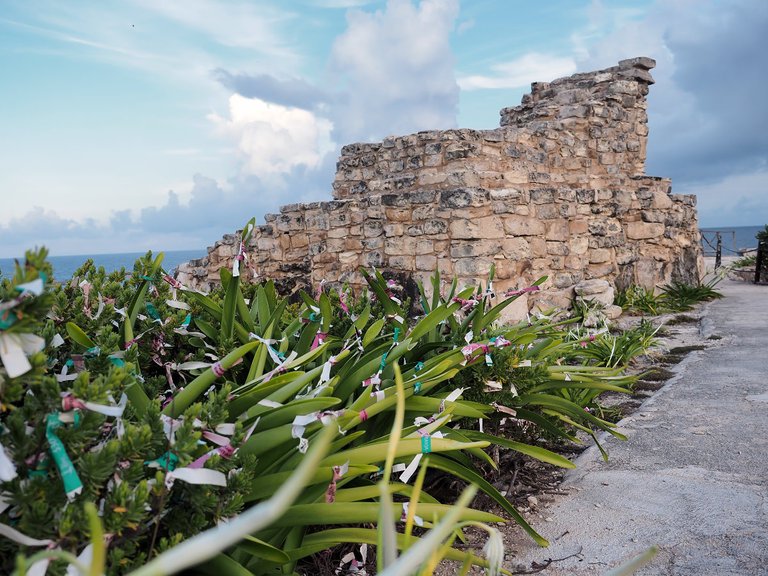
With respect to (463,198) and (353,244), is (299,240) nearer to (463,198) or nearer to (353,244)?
(353,244)

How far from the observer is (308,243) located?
28.1 ft

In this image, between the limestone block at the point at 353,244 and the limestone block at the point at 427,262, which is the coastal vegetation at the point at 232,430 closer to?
the limestone block at the point at 427,262

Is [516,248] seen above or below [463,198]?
below

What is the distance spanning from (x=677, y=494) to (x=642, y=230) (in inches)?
287

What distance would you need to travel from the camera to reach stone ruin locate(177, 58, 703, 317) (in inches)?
278

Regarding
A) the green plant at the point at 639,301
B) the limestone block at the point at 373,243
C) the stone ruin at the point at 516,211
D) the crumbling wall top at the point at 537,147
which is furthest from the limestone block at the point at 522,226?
the green plant at the point at 639,301

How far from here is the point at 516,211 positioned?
23.6 ft

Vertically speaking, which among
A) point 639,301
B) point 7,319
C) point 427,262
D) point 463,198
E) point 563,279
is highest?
point 463,198

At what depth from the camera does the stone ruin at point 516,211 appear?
7070mm

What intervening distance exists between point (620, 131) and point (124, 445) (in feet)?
29.8

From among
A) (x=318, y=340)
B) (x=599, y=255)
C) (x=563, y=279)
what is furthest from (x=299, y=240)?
(x=318, y=340)

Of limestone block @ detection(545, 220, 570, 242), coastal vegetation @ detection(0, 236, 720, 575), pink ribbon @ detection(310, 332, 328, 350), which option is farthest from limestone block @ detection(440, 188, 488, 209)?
pink ribbon @ detection(310, 332, 328, 350)

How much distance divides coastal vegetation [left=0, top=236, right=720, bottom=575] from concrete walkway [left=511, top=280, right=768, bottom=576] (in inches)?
10.1

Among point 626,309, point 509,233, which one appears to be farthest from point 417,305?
point 626,309
